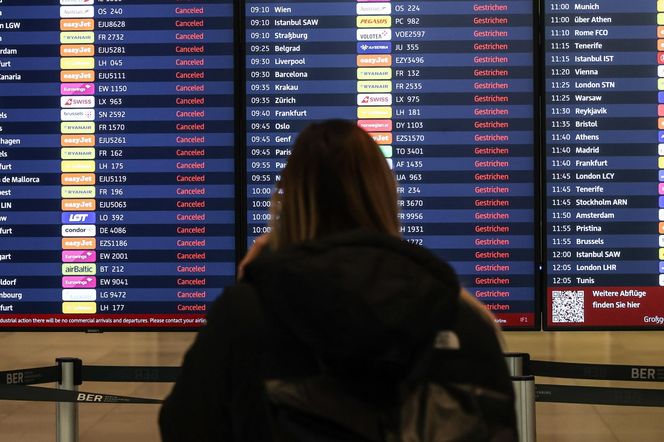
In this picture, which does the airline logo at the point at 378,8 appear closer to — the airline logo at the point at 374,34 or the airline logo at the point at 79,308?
the airline logo at the point at 374,34

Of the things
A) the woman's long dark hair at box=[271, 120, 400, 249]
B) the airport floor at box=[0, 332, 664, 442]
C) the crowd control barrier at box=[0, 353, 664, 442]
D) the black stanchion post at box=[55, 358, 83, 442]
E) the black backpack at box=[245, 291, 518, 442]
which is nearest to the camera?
the black backpack at box=[245, 291, 518, 442]

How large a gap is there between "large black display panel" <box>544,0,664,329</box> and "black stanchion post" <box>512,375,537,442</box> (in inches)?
16.2

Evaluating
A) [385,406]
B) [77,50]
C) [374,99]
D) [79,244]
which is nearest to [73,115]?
[77,50]

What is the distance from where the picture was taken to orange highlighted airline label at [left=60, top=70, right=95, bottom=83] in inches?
192

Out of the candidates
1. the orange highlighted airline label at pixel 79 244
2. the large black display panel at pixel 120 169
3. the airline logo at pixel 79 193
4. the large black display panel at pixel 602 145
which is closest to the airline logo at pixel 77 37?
the large black display panel at pixel 120 169

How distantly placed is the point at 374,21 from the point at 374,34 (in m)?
0.06

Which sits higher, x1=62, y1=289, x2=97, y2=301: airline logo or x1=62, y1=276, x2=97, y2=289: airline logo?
x1=62, y1=276, x2=97, y2=289: airline logo

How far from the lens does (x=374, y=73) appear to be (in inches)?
190

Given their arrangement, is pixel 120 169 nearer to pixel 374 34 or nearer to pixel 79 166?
pixel 79 166

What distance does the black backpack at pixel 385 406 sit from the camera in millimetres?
1749

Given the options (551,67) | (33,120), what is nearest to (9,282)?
(33,120)

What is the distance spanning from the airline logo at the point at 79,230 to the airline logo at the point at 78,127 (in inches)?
17.8

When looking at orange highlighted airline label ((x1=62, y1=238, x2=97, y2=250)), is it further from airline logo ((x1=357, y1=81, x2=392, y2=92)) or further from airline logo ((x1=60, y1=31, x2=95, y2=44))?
airline logo ((x1=357, y1=81, x2=392, y2=92))

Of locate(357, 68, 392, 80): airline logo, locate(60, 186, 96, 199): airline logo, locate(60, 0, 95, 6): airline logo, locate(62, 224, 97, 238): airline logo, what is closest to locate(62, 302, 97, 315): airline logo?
locate(62, 224, 97, 238): airline logo
